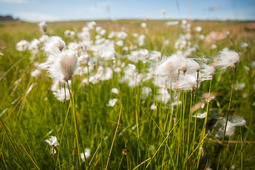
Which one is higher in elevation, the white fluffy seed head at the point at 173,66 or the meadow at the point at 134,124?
the white fluffy seed head at the point at 173,66

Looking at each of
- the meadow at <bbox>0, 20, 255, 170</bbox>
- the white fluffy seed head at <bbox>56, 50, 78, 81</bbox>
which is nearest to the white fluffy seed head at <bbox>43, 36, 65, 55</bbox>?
the meadow at <bbox>0, 20, 255, 170</bbox>

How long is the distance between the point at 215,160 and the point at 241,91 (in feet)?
4.69

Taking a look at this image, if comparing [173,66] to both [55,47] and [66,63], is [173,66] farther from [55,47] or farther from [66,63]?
[55,47]

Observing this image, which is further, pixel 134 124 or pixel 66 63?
pixel 134 124

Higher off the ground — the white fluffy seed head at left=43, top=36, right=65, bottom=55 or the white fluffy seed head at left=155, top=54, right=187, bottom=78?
the white fluffy seed head at left=43, top=36, right=65, bottom=55

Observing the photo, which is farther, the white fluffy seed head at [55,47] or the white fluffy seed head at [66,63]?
the white fluffy seed head at [55,47]

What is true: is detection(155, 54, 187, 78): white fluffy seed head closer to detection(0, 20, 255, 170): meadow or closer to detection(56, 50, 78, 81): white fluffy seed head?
detection(0, 20, 255, 170): meadow

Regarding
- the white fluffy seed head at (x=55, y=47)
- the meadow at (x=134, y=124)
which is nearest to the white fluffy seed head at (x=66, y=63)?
the meadow at (x=134, y=124)

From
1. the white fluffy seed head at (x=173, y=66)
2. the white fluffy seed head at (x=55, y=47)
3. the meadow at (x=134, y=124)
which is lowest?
the meadow at (x=134, y=124)

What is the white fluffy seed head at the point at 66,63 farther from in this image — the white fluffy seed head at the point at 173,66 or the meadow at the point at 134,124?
the white fluffy seed head at the point at 173,66

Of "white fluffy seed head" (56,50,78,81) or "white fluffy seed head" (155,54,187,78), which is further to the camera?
"white fluffy seed head" (155,54,187,78)

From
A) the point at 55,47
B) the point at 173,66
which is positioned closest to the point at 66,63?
the point at 55,47

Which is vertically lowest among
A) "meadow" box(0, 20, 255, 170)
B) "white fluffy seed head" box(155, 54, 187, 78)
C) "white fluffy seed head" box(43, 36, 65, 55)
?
"meadow" box(0, 20, 255, 170)

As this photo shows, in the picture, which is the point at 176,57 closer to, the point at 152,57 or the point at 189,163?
the point at 152,57
